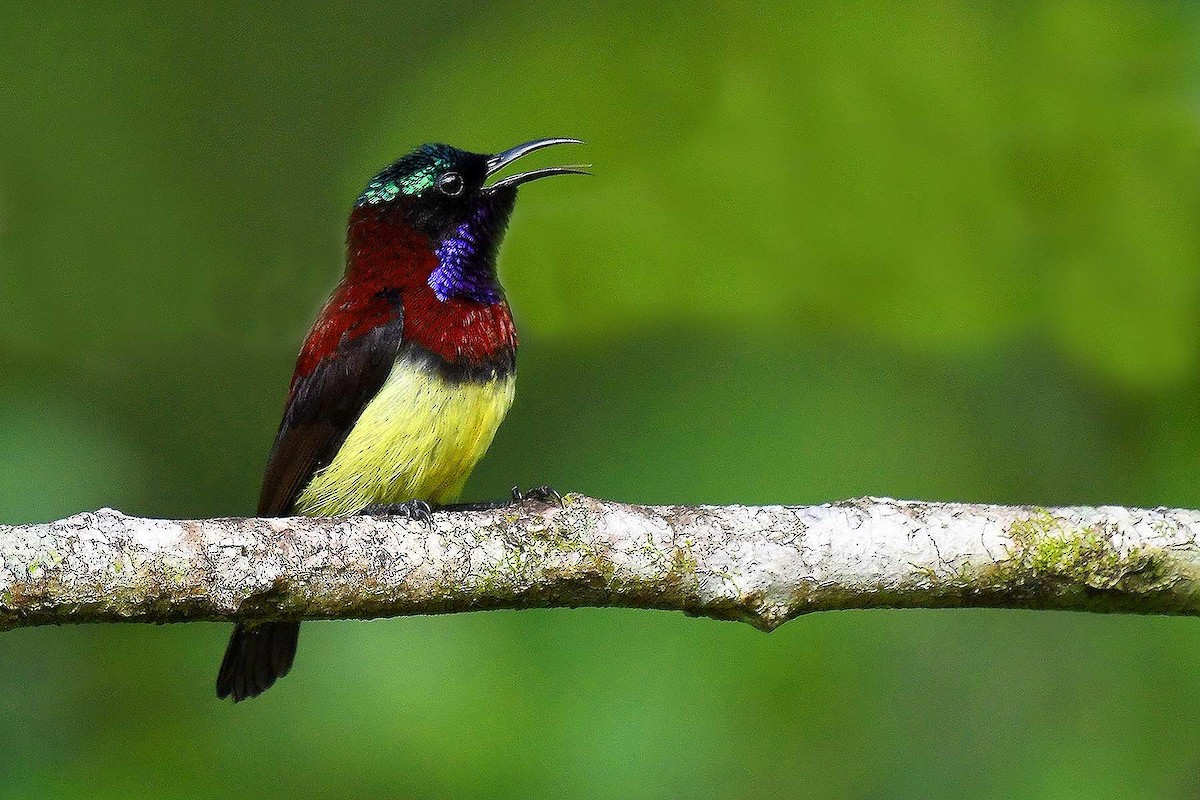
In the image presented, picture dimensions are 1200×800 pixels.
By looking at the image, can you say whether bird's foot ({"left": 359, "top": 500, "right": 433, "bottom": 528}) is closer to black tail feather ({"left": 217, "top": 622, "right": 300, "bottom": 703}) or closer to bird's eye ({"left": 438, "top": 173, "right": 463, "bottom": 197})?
black tail feather ({"left": 217, "top": 622, "right": 300, "bottom": 703})

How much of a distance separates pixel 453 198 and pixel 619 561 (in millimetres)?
1910

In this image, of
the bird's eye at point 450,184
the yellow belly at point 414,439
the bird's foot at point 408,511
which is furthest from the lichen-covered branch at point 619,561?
the bird's eye at point 450,184

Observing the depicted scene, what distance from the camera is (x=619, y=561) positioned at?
9.42 feet

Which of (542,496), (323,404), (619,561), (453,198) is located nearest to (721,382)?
(453,198)

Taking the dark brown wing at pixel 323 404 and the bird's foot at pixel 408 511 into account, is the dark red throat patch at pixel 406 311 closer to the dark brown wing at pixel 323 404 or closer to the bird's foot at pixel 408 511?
the dark brown wing at pixel 323 404

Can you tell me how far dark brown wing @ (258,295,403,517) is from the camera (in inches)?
153

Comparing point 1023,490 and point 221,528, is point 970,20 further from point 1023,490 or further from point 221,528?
point 221,528

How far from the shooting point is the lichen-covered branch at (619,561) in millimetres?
2551

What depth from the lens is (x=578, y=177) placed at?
499 cm

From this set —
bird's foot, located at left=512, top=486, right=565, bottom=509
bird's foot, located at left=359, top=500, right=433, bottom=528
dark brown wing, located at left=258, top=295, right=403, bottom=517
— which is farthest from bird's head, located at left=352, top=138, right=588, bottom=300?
bird's foot, located at left=512, top=486, right=565, bottom=509

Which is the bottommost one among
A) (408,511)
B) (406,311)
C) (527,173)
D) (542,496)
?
(408,511)

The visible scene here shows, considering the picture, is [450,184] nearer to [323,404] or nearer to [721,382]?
[323,404]

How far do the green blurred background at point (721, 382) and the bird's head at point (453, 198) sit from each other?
321mm

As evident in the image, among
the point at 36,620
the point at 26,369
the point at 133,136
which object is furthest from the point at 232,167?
the point at 36,620
